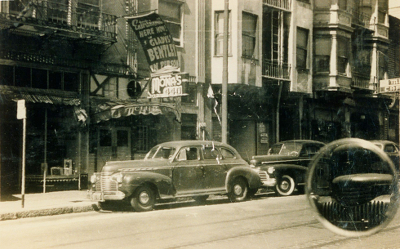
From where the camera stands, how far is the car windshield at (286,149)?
54.2ft

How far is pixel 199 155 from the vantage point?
13.6 meters

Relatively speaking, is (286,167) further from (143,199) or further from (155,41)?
(155,41)

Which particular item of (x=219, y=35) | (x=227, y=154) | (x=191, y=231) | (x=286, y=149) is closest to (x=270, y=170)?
(x=286, y=149)

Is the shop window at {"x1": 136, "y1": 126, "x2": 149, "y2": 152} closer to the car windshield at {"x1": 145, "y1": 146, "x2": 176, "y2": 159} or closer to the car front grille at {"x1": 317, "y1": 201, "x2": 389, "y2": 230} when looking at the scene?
the car windshield at {"x1": 145, "y1": 146, "x2": 176, "y2": 159}

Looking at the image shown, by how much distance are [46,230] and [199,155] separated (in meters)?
5.67

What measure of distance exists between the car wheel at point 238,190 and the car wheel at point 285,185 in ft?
5.56

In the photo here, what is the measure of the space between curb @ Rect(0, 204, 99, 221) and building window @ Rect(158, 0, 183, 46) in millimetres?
9651

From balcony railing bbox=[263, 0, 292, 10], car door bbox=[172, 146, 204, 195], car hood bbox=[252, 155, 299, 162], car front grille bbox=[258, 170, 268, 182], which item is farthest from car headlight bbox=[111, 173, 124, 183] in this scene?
balcony railing bbox=[263, 0, 292, 10]

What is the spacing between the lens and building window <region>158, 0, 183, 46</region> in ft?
64.7

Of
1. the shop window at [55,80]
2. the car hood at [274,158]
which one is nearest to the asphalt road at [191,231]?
the car hood at [274,158]

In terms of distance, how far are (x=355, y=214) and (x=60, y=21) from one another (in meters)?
15.5

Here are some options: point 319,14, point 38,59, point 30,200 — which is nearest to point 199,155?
point 30,200

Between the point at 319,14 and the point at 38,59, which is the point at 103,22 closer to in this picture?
the point at 38,59

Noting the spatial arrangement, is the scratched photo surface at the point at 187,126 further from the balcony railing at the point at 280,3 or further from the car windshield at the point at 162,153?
the balcony railing at the point at 280,3
